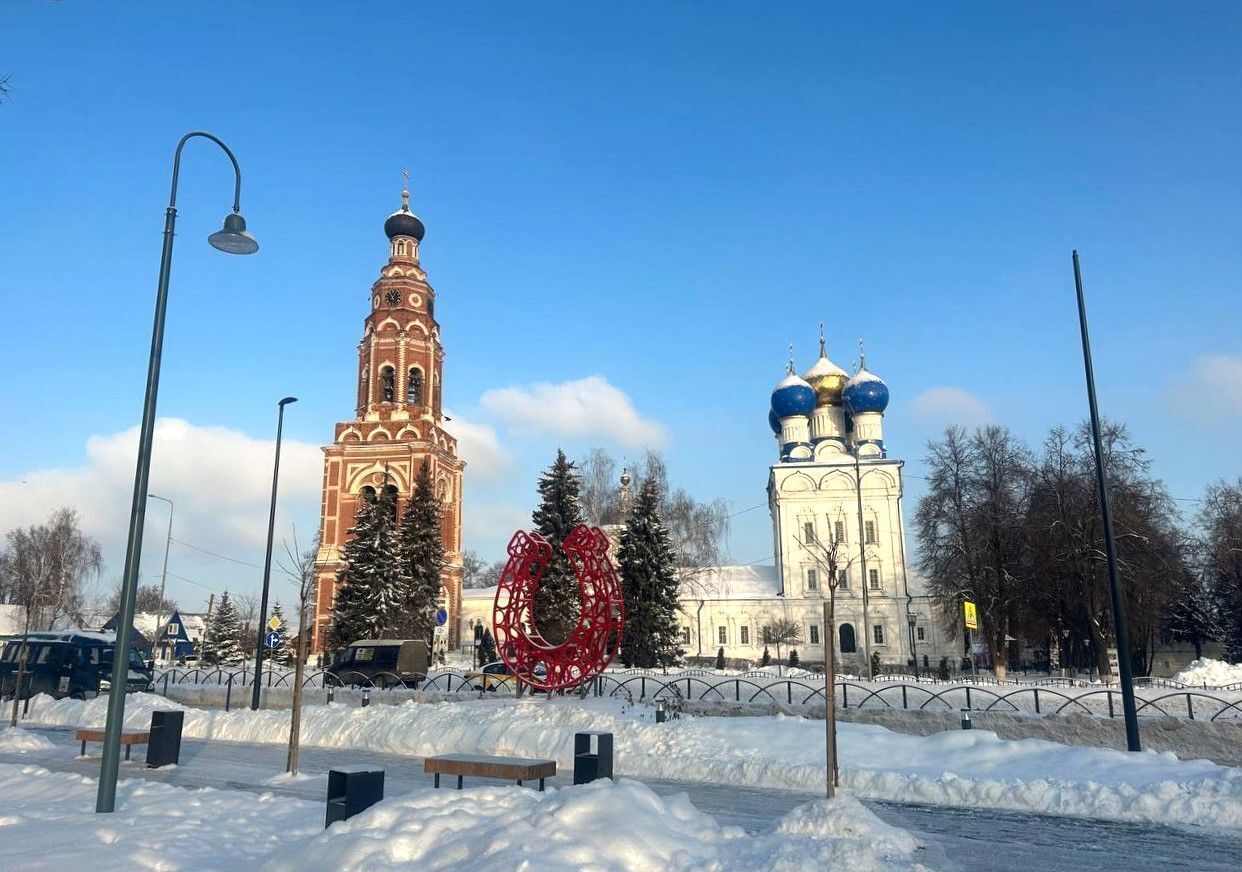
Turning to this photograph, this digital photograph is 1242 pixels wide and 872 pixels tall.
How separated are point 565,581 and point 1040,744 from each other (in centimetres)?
2962

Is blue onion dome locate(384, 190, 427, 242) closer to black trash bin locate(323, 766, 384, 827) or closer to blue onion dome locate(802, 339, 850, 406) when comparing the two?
blue onion dome locate(802, 339, 850, 406)

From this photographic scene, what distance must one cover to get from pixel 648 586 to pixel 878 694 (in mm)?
21112

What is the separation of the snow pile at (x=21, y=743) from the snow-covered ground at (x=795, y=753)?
3.29m

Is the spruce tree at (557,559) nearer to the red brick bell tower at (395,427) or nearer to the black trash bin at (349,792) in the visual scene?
the red brick bell tower at (395,427)

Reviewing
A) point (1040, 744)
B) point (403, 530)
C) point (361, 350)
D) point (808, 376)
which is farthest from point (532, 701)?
point (808, 376)

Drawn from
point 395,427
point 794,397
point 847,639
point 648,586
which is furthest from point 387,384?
point 847,639

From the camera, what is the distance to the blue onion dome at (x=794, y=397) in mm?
64812

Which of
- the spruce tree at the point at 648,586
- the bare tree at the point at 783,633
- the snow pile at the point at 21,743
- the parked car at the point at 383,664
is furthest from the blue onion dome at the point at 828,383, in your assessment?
the snow pile at the point at 21,743

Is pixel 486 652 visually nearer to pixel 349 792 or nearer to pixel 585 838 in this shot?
pixel 349 792

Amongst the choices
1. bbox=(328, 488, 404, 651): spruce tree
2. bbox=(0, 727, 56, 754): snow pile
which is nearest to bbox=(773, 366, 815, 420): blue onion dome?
bbox=(328, 488, 404, 651): spruce tree

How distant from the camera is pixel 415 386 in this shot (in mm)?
58031

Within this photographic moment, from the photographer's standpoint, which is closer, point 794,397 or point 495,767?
point 495,767

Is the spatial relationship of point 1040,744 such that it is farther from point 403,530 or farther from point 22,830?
point 403,530

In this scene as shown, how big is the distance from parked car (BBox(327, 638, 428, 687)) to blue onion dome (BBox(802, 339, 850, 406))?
138ft
